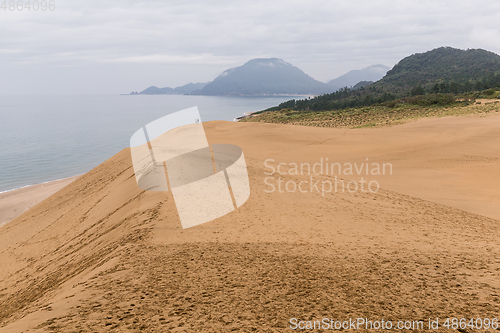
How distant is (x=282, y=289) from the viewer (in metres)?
4.29

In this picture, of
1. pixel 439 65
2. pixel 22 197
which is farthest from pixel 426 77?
pixel 22 197

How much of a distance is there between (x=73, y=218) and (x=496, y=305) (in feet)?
39.9

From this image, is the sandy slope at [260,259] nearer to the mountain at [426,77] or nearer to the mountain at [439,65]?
the mountain at [426,77]

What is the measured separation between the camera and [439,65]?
4510 inches

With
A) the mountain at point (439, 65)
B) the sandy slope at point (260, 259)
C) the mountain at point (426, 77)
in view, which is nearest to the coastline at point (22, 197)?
the sandy slope at point (260, 259)

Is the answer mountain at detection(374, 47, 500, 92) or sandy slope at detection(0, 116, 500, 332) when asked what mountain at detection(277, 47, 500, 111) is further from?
sandy slope at detection(0, 116, 500, 332)

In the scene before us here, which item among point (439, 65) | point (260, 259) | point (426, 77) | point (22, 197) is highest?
point (439, 65)

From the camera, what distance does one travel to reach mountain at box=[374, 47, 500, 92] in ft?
307

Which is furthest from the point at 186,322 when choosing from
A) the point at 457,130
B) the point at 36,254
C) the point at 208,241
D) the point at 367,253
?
the point at 457,130

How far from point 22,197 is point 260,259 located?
23927 millimetres

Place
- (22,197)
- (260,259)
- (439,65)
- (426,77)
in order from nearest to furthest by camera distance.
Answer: (260,259)
(22,197)
(426,77)
(439,65)

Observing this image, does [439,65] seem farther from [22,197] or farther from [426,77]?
[22,197]

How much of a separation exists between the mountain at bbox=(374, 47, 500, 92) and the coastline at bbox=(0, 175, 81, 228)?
9111cm

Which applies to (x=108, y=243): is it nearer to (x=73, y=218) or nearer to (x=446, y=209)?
(x=73, y=218)
